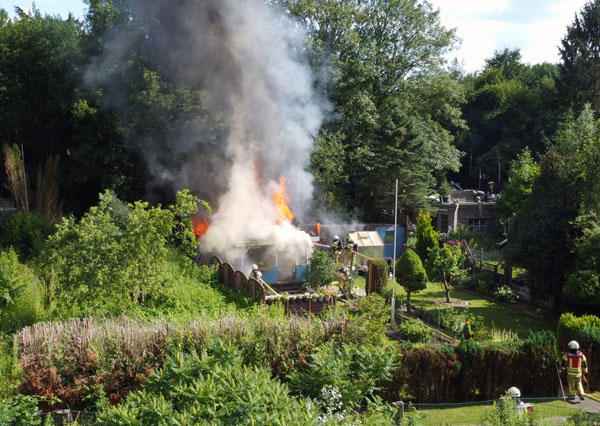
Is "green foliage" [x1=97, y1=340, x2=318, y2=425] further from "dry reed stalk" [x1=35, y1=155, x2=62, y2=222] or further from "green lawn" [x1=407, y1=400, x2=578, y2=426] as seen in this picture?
"dry reed stalk" [x1=35, y1=155, x2=62, y2=222]

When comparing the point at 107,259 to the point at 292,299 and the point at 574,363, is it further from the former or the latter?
the point at 574,363

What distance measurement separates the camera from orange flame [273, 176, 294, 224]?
22.8 metres

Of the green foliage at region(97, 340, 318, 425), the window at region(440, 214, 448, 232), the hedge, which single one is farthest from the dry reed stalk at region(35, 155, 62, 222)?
the window at region(440, 214, 448, 232)

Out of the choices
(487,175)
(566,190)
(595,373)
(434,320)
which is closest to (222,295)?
(434,320)

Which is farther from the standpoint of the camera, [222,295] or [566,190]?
[566,190]

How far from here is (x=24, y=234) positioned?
2053 cm

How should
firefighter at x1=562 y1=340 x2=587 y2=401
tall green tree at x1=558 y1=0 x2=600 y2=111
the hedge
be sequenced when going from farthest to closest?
tall green tree at x1=558 y1=0 x2=600 y2=111 → firefighter at x1=562 y1=340 x2=587 y2=401 → the hedge

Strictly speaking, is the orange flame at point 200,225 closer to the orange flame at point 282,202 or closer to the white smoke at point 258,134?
the white smoke at point 258,134

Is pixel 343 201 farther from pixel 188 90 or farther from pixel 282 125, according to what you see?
pixel 188 90

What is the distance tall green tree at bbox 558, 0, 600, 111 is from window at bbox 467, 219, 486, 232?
15.5 meters

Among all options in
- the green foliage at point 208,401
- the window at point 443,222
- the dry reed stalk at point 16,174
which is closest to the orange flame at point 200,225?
the dry reed stalk at point 16,174

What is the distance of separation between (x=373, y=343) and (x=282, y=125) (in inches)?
637

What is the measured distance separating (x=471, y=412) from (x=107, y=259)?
8.62m

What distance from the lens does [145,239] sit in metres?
13.4
